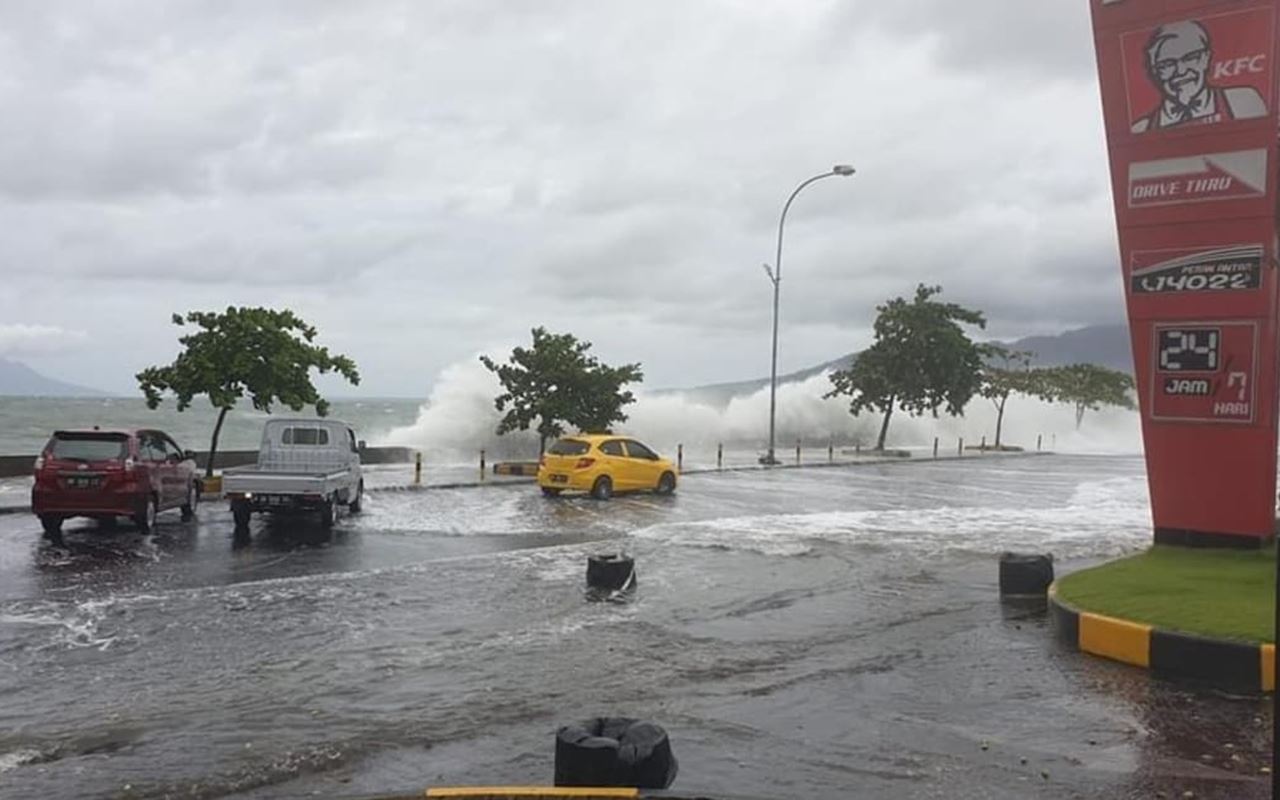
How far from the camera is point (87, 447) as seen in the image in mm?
15562

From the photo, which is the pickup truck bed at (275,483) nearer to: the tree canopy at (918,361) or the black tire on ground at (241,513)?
the black tire on ground at (241,513)

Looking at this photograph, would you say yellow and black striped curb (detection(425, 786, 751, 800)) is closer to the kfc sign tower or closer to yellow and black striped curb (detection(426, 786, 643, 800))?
yellow and black striped curb (detection(426, 786, 643, 800))

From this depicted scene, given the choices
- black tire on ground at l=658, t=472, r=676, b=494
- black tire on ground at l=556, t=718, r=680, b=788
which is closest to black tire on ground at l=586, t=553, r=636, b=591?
black tire on ground at l=556, t=718, r=680, b=788

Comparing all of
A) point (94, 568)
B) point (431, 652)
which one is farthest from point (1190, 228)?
point (94, 568)

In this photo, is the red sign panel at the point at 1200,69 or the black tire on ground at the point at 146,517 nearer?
the red sign panel at the point at 1200,69

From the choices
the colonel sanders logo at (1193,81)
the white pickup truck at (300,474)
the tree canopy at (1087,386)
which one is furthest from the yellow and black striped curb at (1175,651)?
the tree canopy at (1087,386)

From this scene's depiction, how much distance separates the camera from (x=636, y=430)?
200 feet

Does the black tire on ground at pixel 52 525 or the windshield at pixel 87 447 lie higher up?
the windshield at pixel 87 447

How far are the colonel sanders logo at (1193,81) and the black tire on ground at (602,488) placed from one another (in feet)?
46.4

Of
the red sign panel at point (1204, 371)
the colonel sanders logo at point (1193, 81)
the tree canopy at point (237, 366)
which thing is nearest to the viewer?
the colonel sanders logo at point (1193, 81)

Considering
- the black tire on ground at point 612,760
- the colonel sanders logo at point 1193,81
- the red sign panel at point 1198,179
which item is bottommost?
the black tire on ground at point 612,760

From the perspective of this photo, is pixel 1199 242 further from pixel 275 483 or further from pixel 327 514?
pixel 275 483

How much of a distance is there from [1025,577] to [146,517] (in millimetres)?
12370

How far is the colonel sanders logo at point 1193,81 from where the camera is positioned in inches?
460
